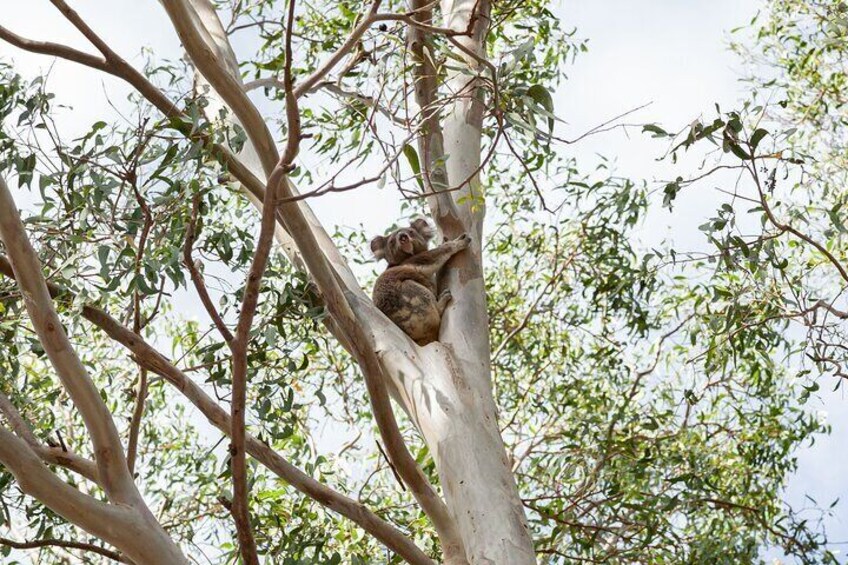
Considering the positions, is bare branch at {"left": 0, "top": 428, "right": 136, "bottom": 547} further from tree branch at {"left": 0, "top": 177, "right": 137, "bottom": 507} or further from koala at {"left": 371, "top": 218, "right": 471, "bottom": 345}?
koala at {"left": 371, "top": 218, "right": 471, "bottom": 345}

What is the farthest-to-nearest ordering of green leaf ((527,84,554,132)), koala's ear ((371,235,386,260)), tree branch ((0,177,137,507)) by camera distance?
1. koala's ear ((371,235,386,260))
2. green leaf ((527,84,554,132))
3. tree branch ((0,177,137,507))

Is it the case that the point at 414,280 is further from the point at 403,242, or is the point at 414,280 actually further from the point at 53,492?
the point at 53,492

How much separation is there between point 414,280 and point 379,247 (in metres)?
1.16

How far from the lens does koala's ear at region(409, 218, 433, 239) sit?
22.4 feet

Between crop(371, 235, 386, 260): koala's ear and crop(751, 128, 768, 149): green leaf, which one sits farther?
crop(371, 235, 386, 260): koala's ear

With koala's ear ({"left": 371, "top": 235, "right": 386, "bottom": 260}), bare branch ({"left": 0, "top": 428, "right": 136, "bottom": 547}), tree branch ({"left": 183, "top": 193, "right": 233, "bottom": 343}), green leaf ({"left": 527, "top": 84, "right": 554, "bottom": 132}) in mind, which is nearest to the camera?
bare branch ({"left": 0, "top": 428, "right": 136, "bottom": 547})

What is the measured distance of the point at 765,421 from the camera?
716 centimetres

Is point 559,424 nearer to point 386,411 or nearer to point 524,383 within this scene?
point 524,383

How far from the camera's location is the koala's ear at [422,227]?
682 cm

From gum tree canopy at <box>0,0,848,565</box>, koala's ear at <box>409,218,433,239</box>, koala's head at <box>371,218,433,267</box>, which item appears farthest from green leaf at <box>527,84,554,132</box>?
koala's ear at <box>409,218,433,239</box>

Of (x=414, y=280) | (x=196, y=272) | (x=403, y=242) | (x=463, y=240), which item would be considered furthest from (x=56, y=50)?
(x=403, y=242)

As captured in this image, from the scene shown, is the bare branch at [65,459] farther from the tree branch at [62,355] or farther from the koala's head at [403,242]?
the koala's head at [403,242]

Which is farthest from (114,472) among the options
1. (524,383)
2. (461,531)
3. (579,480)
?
(524,383)

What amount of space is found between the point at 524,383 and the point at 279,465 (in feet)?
15.6
